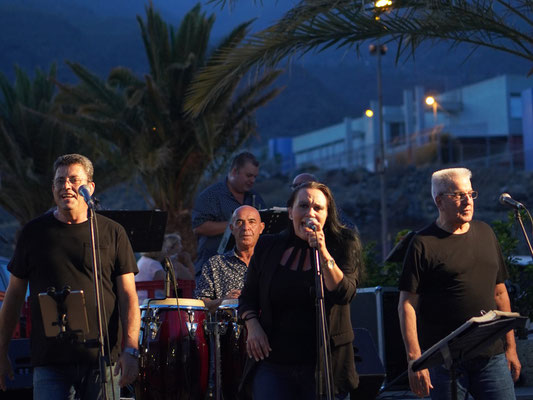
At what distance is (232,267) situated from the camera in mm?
7660

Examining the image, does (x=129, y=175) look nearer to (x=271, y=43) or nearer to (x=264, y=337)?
(x=271, y=43)

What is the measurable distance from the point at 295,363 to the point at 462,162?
5162 cm

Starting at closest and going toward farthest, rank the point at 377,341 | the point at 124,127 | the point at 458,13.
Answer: the point at 377,341
the point at 458,13
the point at 124,127

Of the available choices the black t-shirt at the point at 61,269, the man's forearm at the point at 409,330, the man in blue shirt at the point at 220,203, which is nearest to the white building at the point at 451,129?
the man in blue shirt at the point at 220,203

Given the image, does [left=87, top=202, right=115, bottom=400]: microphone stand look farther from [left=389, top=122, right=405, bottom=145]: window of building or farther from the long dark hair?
[left=389, top=122, right=405, bottom=145]: window of building

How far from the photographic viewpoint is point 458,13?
33.6 ft

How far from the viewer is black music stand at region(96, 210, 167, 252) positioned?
833 centimetres

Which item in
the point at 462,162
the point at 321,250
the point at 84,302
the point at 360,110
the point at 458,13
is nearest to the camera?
the point at 321,250

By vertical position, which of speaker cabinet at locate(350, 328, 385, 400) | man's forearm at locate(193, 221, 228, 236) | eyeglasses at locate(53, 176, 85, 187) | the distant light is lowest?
speaker cabinet at locate(350, 328, 385, 400)

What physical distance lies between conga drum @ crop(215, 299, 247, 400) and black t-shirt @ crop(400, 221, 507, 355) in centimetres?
A: 202

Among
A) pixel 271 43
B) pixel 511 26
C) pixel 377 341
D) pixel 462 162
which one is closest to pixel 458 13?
pixel 511 26

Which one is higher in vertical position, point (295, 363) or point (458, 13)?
point (458, 13)

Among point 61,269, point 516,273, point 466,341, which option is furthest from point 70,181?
point 516,273

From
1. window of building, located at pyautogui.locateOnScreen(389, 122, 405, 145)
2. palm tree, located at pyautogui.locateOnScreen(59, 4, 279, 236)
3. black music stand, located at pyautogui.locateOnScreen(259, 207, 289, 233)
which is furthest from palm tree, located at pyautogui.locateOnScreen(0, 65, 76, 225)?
window of building, located at pyautogui.locateOnScreen(389, 122, 405, 145)
